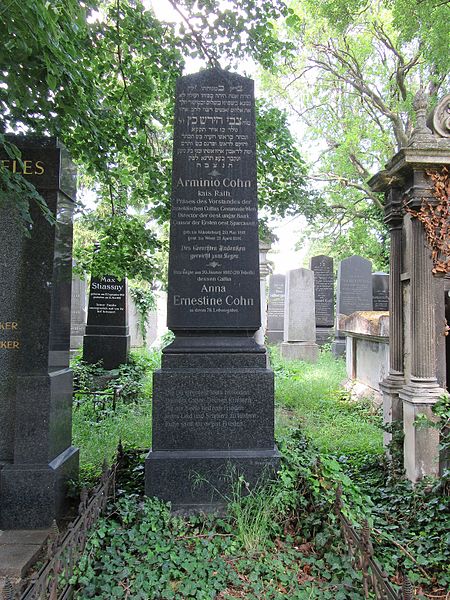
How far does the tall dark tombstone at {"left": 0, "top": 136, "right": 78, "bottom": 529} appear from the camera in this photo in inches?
144

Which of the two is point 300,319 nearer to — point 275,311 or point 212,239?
point 275,311

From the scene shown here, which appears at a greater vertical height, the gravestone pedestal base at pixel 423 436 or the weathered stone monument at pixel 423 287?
the weathered stone monument at pixel 423 287

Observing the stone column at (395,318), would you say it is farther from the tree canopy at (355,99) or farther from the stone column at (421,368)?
the tree canopy at (355,99)

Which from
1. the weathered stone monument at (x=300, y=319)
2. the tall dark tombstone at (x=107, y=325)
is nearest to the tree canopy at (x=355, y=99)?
the weathered stone monument at (x=300, y=319)

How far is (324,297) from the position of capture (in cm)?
1741

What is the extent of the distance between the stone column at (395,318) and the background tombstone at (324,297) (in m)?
11.7

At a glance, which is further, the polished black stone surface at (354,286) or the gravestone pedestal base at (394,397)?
the polished black stone surface at (354,286)

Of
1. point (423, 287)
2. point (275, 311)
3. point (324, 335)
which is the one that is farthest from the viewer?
point (275, 311)

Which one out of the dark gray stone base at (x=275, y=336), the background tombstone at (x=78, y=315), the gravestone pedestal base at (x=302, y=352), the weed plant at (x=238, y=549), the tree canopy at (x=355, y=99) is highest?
the tree canopy at (x=355, y=99)

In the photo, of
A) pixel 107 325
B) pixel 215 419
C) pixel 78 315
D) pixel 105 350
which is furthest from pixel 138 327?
pixel 215 419

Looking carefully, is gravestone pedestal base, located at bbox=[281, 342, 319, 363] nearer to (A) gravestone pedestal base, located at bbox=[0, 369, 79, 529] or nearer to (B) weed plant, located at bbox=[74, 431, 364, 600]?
(B) weed plant, located at bbox=[74, 431, 364, 600]

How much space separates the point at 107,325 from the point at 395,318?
23.7ft

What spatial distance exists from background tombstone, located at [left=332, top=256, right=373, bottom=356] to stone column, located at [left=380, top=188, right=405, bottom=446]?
978 cm

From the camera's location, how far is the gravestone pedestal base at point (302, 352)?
45.3 feet
